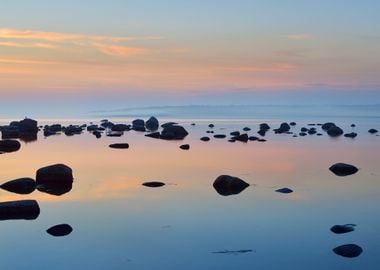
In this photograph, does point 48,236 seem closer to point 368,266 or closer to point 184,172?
point 368,266

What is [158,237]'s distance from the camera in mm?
17000

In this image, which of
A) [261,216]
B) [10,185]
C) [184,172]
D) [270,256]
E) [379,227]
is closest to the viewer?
[270,256]

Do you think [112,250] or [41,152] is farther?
[41,152]

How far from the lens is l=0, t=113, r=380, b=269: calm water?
14.8m

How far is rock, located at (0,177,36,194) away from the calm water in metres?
0.61

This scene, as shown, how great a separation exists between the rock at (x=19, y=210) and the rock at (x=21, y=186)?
14.9 ft

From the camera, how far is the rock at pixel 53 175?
1023 inches

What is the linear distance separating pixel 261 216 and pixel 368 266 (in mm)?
6254

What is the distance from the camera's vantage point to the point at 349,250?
15.0 metres

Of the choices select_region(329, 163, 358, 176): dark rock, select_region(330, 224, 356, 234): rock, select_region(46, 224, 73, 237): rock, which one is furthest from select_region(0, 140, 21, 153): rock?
select_region(330, 224, 356, 234): rock

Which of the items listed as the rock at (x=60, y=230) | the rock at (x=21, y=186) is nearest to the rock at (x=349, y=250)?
the rock at (x=60, y=230)

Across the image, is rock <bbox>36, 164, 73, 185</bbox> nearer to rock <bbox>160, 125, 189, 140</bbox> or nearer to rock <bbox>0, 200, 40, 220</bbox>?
rock <bbox>0, 200, 40, 220</bbox>

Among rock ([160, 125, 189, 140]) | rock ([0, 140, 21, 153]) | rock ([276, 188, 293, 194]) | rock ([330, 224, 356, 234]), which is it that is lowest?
rock ([330, 224, 356, 234])

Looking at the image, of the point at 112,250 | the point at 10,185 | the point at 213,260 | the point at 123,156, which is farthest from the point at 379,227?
the point at 123,156
